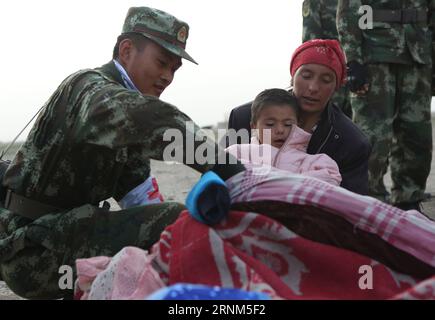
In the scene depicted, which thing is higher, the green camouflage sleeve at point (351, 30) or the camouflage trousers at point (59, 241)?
the green camouflage sleeve at point (351, 30)

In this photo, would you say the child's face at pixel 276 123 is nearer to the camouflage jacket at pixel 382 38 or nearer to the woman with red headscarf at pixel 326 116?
the woman with red headscarf at pixel 326 116

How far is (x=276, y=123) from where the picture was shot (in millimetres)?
3492

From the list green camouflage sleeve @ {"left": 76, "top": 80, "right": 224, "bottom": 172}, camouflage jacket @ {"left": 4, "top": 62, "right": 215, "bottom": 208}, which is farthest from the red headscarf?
green camouflage sleeve @ {"left": 76, "top": 80, "right": 224, "bottom": 172}

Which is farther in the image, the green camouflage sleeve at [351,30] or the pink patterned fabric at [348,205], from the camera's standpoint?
the green camouflage sleeve at [351,30]

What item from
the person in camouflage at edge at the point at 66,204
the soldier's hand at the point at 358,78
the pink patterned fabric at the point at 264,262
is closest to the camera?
the pink patterned fabric at the point at 264,262

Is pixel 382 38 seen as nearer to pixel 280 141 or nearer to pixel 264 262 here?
pixel 280 141

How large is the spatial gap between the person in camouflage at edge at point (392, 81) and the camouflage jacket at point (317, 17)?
814 mm

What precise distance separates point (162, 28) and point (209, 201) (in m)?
1.32

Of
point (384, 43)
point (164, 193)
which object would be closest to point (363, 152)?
point (384, 43)

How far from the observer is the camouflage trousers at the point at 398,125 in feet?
17.2

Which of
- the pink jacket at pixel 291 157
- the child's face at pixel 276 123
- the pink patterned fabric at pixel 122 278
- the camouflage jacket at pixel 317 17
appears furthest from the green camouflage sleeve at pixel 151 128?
the camouflage jacket at pixel 317 17

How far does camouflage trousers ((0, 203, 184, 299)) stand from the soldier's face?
620 mm

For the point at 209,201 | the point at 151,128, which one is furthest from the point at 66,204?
the point at 209,201

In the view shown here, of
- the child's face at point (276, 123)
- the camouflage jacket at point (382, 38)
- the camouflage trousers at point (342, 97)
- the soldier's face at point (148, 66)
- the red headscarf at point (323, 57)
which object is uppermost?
the camouflage jacket at point (382, 38)
